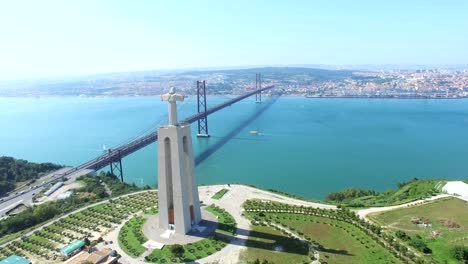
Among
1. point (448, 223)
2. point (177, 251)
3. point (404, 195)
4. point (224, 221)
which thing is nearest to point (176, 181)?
point (177, 251)

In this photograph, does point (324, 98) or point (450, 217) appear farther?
point (324, 98)

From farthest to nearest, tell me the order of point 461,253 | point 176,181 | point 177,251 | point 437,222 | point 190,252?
point 437,222 → point 176,181 → point 190,252 → point 177,251 → point 461,253

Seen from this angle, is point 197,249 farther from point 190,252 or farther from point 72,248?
point 72,248

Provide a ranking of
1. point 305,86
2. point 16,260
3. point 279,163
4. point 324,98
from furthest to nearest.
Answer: point 305,86 < point 324,98 < point 279,163 < point 16,260

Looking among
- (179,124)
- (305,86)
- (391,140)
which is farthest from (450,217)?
(305,86)

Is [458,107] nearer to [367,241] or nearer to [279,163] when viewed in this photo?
[279,163]

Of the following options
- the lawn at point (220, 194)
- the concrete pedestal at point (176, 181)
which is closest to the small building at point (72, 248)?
the concrete pedestal at point (176, 181)

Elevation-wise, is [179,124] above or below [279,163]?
above

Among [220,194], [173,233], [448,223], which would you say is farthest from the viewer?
[220,194]
